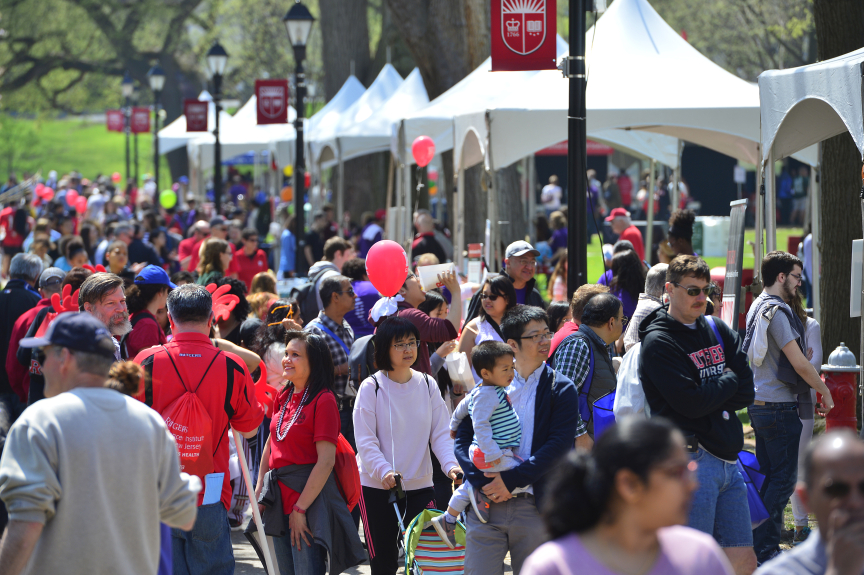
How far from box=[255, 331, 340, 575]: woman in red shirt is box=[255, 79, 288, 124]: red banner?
1365 centimetres

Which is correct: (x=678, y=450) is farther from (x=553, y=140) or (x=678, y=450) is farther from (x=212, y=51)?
(x=212, y=51)

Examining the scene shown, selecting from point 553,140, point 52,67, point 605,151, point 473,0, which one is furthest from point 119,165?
point 553,140

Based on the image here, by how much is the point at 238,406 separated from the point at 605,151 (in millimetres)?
39217

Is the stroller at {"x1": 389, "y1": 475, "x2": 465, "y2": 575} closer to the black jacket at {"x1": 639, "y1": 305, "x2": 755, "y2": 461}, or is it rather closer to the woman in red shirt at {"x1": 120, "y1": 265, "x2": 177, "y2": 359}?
the black jacket at {"x1": 639, "y1": 305, "x2": 755, "y2": 461}

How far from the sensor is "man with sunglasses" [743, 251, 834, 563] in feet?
20.9

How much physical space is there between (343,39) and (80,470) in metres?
23.2

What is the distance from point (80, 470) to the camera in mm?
3264

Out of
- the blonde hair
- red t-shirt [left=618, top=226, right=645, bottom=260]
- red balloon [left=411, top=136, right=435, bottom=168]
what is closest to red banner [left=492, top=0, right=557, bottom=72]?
the blonde hair

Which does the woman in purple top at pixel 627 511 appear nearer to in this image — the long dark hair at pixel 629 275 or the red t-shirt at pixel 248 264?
the long dark hair at pixel 629 275

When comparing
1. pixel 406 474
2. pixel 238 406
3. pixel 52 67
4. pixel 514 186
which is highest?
pixel 52 67

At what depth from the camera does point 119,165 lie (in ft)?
248

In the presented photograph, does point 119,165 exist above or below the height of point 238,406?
above

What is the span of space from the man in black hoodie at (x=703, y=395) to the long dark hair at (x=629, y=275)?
3.31 meters

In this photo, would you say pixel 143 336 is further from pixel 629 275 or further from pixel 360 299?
pixel 629 275
